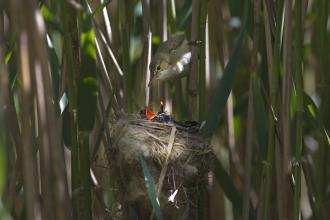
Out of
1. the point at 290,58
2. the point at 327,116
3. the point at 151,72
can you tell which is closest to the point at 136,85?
the point at 151,72

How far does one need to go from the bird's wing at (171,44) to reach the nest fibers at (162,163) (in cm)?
33

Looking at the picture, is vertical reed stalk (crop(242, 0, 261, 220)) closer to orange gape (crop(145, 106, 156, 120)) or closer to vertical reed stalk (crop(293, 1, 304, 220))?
vertical reed stalk (crop(293, 1, 304, 220))

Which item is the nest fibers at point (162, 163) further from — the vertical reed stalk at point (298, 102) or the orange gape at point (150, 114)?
the vertical reed stalk at point (298, 102)

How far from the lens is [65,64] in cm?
202

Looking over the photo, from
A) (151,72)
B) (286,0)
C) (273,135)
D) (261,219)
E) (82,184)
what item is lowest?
(261,219)

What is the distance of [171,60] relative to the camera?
2.57m

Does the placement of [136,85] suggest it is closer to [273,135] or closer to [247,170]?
[247,170]

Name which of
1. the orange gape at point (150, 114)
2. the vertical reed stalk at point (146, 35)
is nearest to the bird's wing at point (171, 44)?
the vertical reed stalk at point (146, 35)

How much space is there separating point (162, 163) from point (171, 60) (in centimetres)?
57

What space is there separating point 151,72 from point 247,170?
0.53m

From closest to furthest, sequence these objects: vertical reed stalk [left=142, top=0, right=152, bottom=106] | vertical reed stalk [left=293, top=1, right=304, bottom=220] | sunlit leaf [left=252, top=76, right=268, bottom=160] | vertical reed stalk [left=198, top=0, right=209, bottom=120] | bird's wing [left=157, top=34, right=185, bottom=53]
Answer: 1. vertical reed stalk [left=293, top=1, right=304, bottom=220]
2. sunlit leaf [left=252, top=76, right=268, bottom=160]
3. vertical reed stalk [left=198, top=0, right=209, bottom=120]
4. vertical reed stalk [left=142, top=0, right=152, bottom=106]
5. bird's wing [left=157, top=34, right=185, bottom=53]

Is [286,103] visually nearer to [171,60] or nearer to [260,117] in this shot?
[260,117]

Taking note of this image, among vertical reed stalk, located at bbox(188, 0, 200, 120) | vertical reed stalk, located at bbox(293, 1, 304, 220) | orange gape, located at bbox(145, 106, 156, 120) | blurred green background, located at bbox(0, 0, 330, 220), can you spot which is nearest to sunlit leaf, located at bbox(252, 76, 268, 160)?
blurred green background, located at bbox(0, 0, 330, 220)

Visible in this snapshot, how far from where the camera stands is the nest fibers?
210 cm
